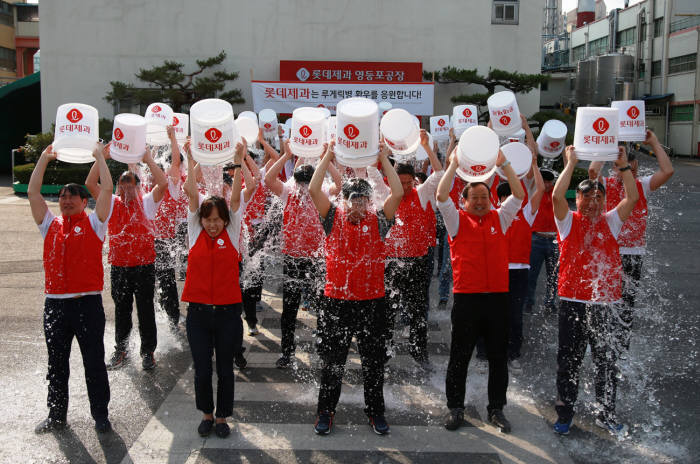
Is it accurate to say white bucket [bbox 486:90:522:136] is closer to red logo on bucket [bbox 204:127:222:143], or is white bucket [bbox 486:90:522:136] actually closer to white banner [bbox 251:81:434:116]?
red logo on bucket [bbox 204:127:222:143]

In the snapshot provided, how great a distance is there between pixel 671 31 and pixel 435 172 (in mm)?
39625

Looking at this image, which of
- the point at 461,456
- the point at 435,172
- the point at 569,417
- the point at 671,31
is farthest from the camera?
the point at 671,31

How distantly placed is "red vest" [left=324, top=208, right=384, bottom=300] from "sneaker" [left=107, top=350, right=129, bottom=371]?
98.8 inches

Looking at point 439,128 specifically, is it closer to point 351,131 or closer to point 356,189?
point 356,189

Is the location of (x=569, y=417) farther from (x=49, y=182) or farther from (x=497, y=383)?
(x=49, y=182)

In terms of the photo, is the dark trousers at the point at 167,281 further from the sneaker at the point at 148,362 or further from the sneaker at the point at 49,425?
the sneaker at the point at 49,425

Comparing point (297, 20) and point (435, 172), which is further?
point (297, 20)

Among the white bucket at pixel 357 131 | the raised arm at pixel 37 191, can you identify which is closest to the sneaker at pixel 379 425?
the white bucket at pixel 357 131

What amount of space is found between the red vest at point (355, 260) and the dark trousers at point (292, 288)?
1.36m

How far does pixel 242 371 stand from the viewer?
5727mm

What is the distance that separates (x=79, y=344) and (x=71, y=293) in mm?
380

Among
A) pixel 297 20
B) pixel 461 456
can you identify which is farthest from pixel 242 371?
pixel 297 20

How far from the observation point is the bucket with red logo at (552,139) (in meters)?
7.35

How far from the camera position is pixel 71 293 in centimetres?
448
